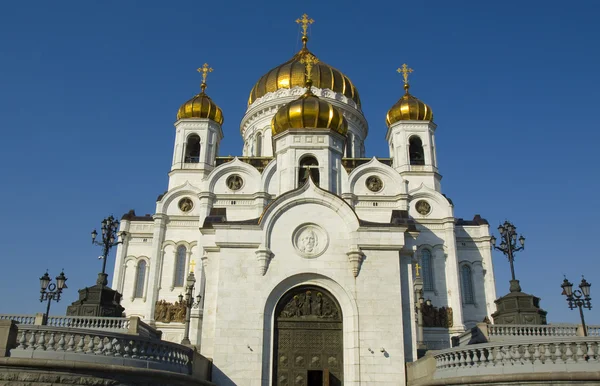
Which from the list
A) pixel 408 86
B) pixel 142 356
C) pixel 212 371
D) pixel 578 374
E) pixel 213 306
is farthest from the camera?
pixel 408 86

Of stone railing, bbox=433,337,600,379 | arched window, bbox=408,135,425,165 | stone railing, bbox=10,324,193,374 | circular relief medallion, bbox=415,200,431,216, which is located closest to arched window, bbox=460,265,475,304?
circular relief medallion, bbox=415,200,431,216

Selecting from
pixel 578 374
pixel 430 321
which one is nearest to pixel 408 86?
pixel 430 321

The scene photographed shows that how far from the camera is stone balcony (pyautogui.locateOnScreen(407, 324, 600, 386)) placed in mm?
10391

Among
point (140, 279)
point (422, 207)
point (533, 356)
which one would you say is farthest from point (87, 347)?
point (422, 207)

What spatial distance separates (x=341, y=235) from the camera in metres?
17.7

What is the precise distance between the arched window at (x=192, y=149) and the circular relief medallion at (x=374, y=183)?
12.5 metres

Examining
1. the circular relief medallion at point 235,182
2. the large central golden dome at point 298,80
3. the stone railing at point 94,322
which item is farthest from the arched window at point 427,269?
the stone railing at point 94,322

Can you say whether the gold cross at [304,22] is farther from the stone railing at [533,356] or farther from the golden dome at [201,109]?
the stone railing at [533,356]

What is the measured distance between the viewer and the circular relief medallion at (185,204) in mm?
35219

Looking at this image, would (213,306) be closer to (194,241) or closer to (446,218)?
(194,241)

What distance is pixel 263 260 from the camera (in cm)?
1719

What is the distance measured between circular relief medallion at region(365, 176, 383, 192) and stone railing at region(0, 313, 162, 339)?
18.9 m

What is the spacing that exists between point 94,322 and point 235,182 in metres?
16.8

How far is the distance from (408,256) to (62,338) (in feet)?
36.9
